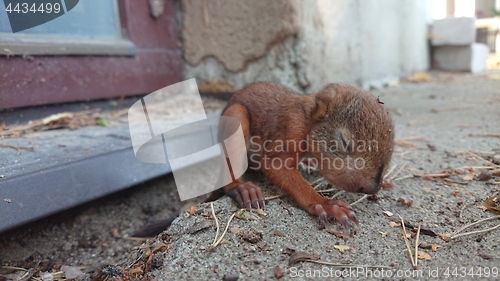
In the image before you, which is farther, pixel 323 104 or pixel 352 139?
pixel 323 104

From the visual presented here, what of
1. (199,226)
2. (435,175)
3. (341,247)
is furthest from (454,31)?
(199,226)

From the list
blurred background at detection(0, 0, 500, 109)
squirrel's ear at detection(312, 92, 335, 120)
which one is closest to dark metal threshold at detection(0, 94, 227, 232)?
blurred background at detection(0, 0, 500, 109)

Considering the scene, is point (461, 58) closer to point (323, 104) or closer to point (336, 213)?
point (323, 104)

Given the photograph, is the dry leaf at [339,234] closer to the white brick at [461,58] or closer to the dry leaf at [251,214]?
the dry leaf at [251,214]

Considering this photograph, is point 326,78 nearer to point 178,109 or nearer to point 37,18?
point 178,109

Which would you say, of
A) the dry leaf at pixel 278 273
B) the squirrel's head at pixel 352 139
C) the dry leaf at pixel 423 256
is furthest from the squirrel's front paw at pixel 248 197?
the dry leaf at pixel 423 256

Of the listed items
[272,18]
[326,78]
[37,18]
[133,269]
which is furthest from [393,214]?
[326,78]
